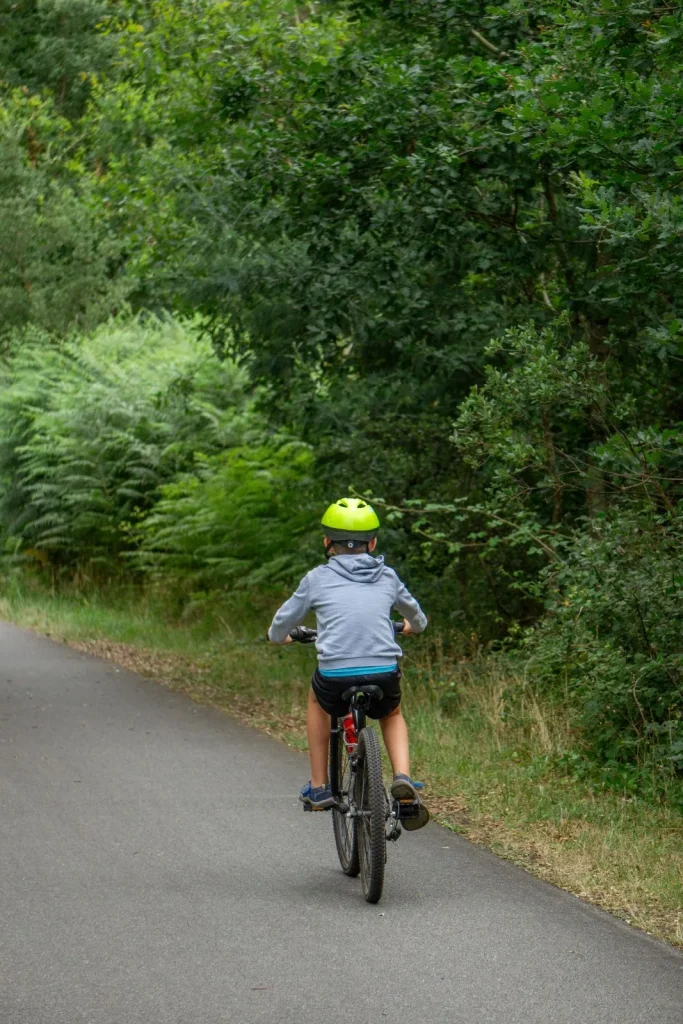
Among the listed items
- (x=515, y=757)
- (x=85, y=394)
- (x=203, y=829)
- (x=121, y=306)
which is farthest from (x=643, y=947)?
(x=121, y=306)

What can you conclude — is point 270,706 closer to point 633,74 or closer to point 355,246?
point 355,246

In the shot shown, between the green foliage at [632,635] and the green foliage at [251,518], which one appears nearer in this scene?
the green foliage at [632,635]

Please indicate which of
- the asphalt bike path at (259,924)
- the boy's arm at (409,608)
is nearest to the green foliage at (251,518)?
the asphalt bike path at (259,924)

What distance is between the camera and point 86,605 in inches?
894

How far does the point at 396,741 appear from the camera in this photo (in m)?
7.30

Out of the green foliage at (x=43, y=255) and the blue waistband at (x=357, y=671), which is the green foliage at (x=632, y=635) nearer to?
the blue waistband at (x=357, y=671)

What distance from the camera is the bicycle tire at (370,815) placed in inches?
267

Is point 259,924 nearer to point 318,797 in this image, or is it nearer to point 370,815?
point 370,815

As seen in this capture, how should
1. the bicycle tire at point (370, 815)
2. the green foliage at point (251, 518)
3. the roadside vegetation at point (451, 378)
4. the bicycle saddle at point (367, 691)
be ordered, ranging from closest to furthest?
the bicycle tire at point (370, 815)
the bicycle saddle at point (367, 691)
the roadside vegetation at point (451, 378)
the green foliage at point (251, 518)

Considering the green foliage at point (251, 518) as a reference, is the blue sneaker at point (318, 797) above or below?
above

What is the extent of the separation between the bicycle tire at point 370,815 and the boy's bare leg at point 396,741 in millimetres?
180

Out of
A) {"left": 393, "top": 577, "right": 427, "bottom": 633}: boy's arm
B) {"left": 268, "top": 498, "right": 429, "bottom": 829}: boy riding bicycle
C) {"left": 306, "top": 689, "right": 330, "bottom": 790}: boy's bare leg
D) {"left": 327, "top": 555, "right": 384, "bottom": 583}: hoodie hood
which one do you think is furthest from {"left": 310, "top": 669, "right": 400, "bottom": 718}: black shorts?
{"left": 327, "top": 555, "right": 384, "bottom": 583}: hoodie hood

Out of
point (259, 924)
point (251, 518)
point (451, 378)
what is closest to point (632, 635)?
point (259, 924)

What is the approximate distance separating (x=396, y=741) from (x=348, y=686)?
1.26 ft
